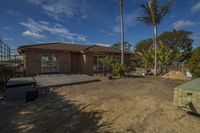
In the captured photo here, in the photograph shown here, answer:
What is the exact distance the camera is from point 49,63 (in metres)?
15.8

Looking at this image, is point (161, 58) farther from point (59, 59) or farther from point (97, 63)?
point (59, 59)

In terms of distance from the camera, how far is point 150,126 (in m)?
4.41

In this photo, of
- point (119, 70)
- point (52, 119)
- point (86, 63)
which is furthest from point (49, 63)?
point (52, 119)

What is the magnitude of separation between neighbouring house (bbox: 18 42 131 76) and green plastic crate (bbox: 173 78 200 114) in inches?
507

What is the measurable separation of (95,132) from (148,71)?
1696 centimetres

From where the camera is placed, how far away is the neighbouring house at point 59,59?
14.3 m

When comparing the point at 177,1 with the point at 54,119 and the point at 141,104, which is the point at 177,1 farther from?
the point at 54,119

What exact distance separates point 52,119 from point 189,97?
15.2 feet

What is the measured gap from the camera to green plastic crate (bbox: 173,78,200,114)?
14.9ft

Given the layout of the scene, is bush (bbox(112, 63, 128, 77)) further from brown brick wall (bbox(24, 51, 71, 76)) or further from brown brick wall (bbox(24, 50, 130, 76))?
brown brick wall (bbox(24, 51, 71, 76))

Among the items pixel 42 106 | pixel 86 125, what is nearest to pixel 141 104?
pixel 86 125

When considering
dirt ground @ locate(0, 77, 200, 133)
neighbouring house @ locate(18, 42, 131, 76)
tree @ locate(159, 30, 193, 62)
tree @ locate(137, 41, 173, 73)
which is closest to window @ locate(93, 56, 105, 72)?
neighbouring house @ locate(18, 42, 131, 76)

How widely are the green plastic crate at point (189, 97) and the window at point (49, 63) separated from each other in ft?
44.0

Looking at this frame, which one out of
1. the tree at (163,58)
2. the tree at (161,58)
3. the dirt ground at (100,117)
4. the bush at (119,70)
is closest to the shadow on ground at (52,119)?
the dirt ground at (100,117)
